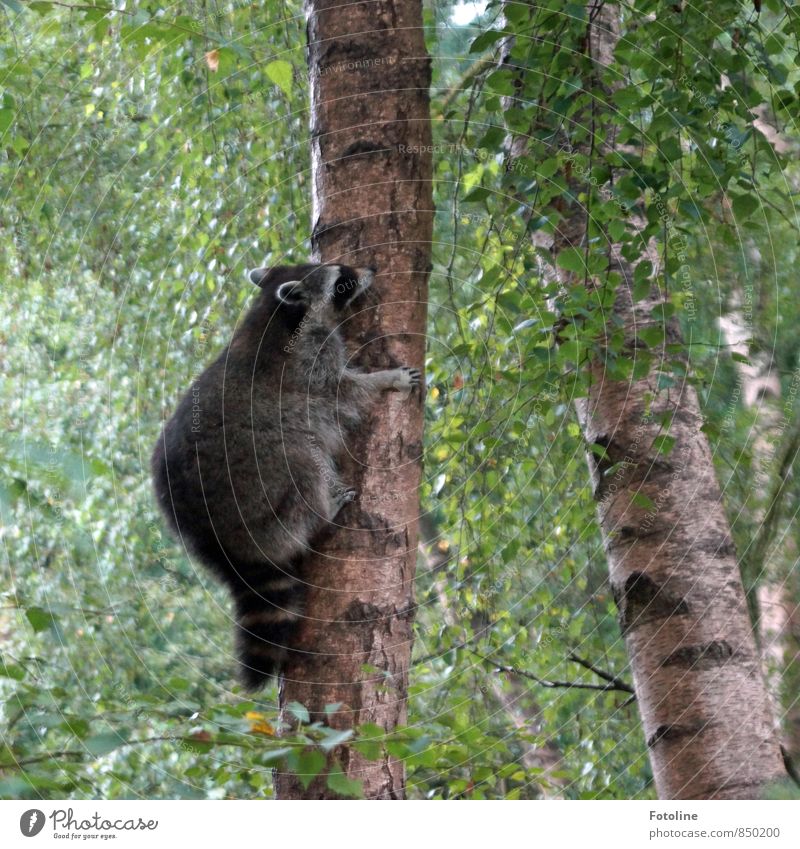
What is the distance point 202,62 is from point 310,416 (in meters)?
2.21

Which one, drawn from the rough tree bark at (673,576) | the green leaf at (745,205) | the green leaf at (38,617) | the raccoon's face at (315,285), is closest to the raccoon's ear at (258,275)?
the raccoon's face at (315,285)

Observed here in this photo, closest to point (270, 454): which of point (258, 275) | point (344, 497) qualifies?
point (344, 497)

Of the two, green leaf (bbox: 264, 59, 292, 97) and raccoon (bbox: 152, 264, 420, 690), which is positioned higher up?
green leaf (bbox: 264, 59, 292, 97)

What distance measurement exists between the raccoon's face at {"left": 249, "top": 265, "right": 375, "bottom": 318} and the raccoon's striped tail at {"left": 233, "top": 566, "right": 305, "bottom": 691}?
1.03m

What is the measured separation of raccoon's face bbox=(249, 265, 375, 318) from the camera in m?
3.26

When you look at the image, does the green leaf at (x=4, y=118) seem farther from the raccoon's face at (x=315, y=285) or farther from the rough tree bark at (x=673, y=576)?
the rough tree bark at (x=673, y=576)

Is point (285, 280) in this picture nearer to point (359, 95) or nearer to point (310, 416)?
point (310, 416)

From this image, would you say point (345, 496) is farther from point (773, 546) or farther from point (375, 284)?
point (773, 546)

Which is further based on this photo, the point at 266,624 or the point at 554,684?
the point at 554,684

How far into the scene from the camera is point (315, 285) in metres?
3.65

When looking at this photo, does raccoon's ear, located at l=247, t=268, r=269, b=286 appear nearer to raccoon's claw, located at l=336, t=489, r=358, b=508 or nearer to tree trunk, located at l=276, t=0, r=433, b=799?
tree trunk, located at l=276, t=0, r=433, b=799

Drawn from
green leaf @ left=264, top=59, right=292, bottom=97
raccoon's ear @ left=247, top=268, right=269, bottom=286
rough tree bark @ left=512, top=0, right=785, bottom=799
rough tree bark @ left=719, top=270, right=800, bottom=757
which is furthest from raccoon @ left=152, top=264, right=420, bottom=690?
rough tree bark @ left=719, top=270, right=800, bottom=757
